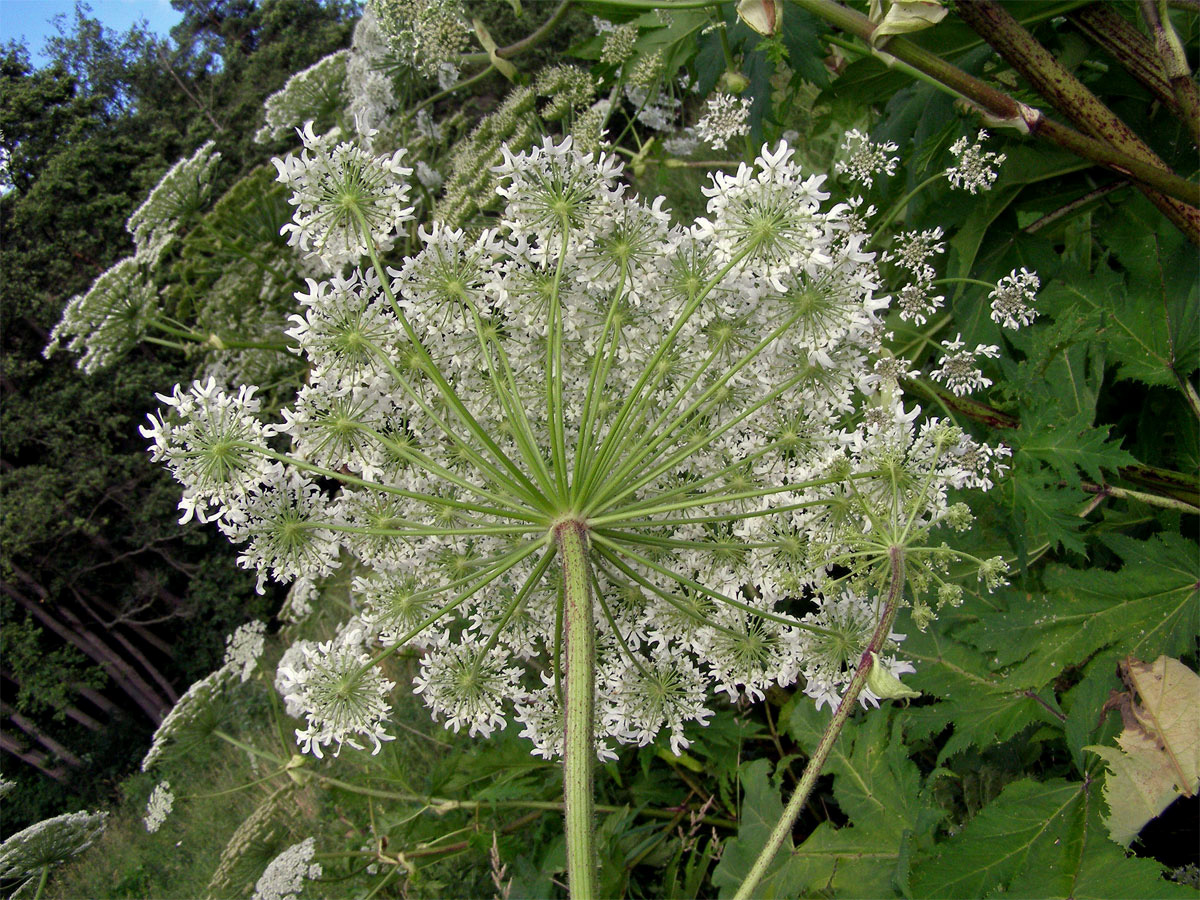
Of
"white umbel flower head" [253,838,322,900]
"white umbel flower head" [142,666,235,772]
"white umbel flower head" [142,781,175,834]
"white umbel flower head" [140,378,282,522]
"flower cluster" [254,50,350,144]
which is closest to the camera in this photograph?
"white umbel flower head" [140,378,282,522]

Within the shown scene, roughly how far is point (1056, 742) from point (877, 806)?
69cm

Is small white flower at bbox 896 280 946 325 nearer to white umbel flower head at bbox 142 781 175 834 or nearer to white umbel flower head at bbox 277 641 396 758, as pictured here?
white umbel flower head at bbox 277 641 396 758

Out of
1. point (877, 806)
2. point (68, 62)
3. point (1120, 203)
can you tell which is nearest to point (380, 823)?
point (877, 806)

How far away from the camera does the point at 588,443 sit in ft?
5.17

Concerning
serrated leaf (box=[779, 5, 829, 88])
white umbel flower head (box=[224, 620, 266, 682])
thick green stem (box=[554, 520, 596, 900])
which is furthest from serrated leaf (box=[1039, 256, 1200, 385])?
white umbel flower head (box=[224, 620, 266, 682])

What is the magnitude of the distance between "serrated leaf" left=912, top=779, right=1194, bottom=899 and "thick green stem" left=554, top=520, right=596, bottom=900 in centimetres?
126

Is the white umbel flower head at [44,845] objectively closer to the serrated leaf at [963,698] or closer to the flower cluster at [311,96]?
the serrated leaf at [963,698]

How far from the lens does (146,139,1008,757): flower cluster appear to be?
1.61 metres

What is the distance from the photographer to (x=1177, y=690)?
6.23ft

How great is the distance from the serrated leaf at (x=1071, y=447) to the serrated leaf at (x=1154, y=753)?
1.88 ft

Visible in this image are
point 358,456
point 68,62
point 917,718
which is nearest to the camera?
point 358,456

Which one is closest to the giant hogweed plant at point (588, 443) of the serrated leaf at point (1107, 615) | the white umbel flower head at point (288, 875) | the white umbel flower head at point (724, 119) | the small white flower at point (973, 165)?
the serrated leaf at point (1107, 615)

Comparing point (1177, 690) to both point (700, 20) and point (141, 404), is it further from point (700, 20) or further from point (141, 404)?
point (141, 404)

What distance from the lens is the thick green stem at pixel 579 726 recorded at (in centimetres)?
116
